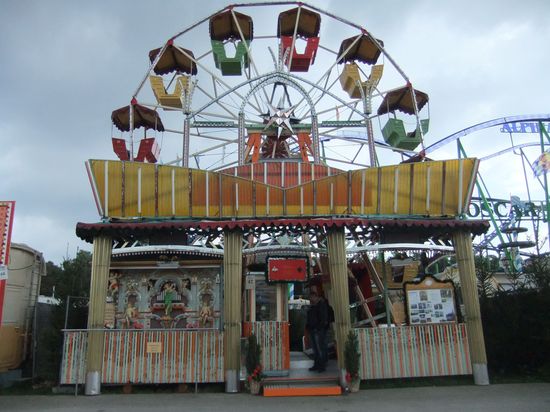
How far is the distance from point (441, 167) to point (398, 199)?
1.42 metres

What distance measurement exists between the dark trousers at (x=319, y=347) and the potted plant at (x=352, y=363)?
1222mm

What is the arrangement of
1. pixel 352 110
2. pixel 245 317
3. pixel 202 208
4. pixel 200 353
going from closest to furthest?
pixel 200 353
pixel 202 208
pixel 245 317
pixel 352 110

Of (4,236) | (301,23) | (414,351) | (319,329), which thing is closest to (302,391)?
(319,329)

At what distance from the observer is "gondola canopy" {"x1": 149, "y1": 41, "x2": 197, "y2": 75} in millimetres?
20536

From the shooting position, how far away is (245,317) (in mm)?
14422

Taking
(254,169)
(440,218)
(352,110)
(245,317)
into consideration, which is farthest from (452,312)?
(352,110)

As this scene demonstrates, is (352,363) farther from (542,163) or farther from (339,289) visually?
(542,163)

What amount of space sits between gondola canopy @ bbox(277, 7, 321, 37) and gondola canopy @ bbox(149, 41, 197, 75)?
15.0 feet

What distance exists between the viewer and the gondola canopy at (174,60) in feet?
67.4

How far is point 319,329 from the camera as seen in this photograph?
38.1 feet

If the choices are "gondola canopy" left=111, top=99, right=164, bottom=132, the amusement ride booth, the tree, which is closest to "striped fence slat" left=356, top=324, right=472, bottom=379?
the amusement ride booth

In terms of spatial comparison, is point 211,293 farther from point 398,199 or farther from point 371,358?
point 398,199

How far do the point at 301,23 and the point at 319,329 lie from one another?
15247mm

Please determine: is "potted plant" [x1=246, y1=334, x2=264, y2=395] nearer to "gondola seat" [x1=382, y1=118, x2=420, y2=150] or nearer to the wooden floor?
the wooden floor
